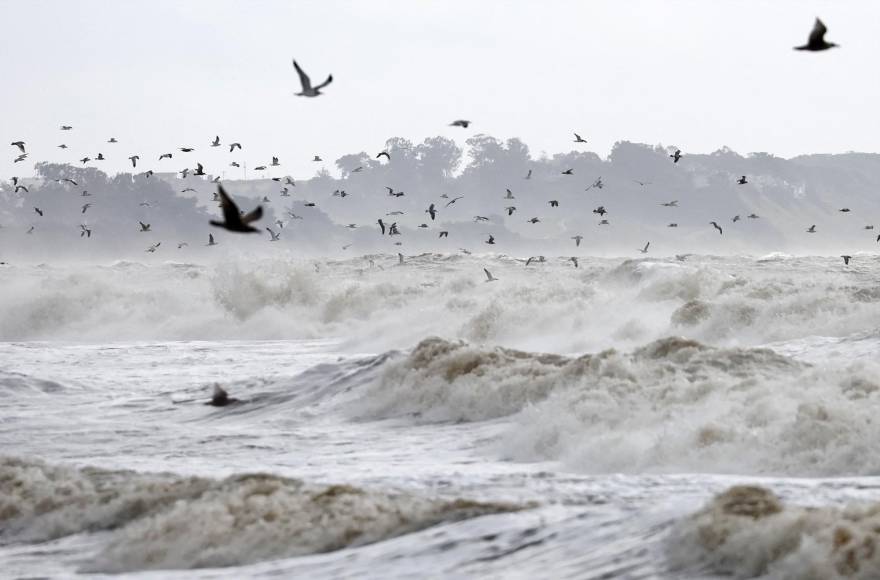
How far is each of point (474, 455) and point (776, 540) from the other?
592 centimetres

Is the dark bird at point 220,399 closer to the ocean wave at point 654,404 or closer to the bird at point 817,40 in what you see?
the ocean wave at point 654,404

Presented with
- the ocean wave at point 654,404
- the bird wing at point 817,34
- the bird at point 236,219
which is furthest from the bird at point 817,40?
the bird at point 236,219

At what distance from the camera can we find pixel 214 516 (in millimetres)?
10297

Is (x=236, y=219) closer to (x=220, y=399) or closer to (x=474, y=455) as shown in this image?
(x=474, y=455)

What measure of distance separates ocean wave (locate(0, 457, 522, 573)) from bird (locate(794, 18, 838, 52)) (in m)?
4.88

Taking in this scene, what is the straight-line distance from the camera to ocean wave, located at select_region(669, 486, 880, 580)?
7.61 m

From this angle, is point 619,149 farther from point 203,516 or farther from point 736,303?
point 203,516

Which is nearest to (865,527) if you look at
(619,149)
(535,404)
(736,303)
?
(535,404)

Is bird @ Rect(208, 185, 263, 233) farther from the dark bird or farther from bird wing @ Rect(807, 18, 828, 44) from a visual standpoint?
the dark bird

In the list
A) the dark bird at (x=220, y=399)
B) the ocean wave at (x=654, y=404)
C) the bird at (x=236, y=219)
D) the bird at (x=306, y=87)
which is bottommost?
the dark bird at (x=220, y=399)

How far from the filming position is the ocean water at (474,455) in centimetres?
874

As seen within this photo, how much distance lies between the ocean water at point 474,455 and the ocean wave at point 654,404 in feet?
0.13

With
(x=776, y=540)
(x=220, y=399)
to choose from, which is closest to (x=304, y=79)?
(x=220, y=399)

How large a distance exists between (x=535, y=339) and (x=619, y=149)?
120185 mm
